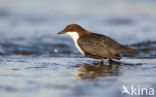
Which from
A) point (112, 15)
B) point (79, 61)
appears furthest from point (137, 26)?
point (79, 61)

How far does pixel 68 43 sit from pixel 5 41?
7.01ft

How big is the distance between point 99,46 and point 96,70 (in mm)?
1099

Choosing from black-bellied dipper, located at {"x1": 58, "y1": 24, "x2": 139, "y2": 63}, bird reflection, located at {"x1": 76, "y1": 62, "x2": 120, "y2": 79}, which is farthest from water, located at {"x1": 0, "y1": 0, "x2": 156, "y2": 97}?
black-bellied dipper, located at {"x1": 58, "y1": 24, "x2": 139, "y2": 63}

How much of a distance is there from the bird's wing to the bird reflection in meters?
0.28

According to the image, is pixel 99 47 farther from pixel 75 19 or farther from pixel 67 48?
pixel 75 19

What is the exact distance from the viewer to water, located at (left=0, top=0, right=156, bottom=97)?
6840 mm

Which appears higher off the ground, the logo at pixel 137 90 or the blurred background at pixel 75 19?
the blurred background at pixel 75 19

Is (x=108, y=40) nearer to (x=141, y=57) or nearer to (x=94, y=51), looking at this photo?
(x=94, y=51)

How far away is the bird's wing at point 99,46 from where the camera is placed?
9578 mm

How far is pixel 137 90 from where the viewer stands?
6.51m

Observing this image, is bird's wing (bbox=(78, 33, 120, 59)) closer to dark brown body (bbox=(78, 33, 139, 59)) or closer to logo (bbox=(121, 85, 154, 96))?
dark brown body (bbox=(78, 33, 139, 59))

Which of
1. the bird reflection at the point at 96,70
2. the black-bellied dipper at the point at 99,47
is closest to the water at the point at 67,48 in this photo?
the bird reflection at the point at 96,70

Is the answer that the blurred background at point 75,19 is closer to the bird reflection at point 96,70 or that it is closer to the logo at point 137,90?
the bird reflection at point 96,70

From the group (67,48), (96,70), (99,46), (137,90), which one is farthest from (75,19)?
(137,90)
